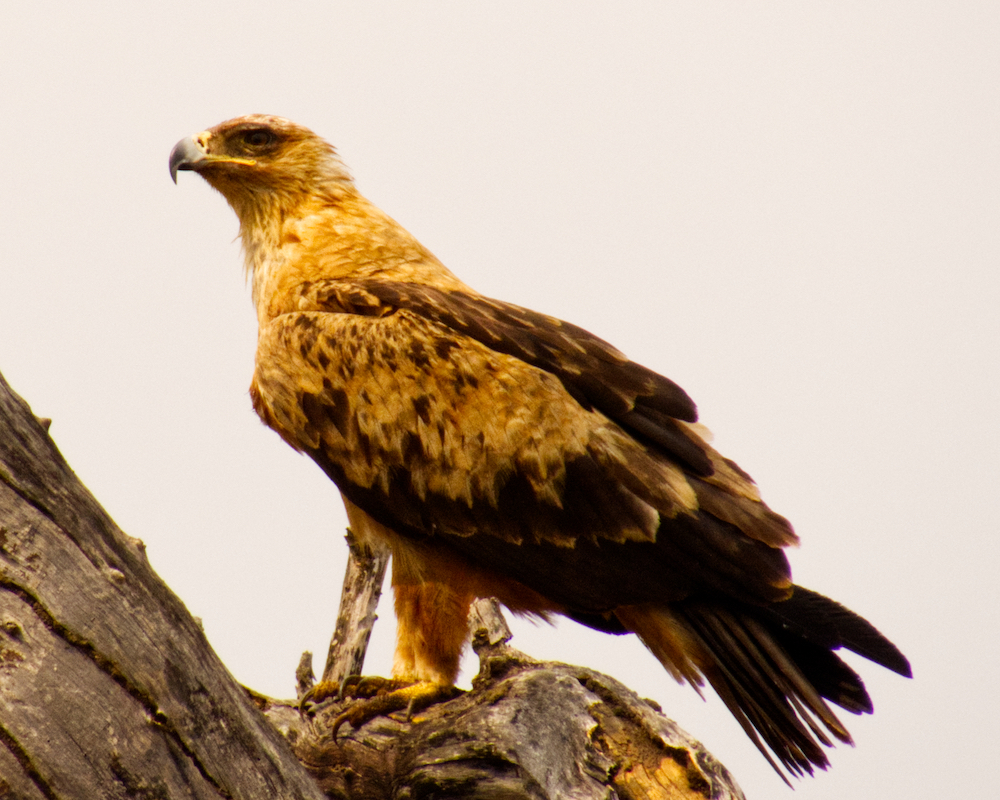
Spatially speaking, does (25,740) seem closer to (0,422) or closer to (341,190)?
(0,422)

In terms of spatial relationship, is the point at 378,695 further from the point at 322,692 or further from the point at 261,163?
the point at 261,163

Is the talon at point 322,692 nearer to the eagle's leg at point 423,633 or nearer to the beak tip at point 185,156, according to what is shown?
the eagle's leg at point 423,633

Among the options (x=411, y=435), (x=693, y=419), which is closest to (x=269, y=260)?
(x=411, y=435)

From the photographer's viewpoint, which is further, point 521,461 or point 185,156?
point 185,156

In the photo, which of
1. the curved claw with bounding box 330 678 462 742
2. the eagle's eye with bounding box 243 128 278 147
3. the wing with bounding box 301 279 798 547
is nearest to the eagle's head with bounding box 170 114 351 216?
the eagle's eye with bounding box 243 128 278 147

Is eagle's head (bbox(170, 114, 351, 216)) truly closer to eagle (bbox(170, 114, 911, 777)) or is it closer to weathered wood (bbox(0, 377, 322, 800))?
eagle (bbox(170, 114, 911, 777))

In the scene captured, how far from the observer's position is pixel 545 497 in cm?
405

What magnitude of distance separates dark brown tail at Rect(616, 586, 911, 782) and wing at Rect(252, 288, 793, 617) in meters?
0.12

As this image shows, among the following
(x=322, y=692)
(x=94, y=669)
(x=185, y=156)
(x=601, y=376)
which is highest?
(x=185, y=156)

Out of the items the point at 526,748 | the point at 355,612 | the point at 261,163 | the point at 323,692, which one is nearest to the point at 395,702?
the point at 323,692

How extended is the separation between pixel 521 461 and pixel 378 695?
1071 mm

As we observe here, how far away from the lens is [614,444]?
410 centimetres

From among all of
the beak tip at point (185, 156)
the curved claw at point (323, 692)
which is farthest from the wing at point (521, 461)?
the beak tip at point (185, 156)

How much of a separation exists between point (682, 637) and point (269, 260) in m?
2.75
